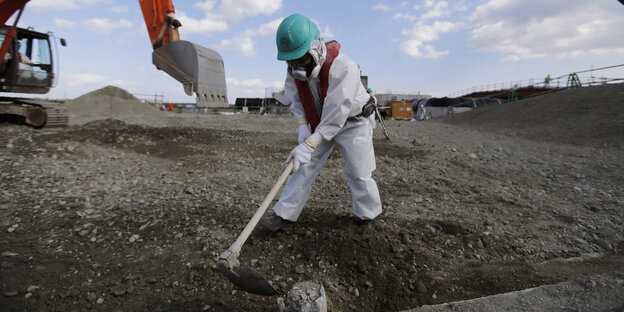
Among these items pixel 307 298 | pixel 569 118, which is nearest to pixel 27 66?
pixel 307 298

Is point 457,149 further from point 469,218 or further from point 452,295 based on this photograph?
point 452,295

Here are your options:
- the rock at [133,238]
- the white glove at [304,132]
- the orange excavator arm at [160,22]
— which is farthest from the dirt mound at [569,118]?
the rock at [133,238]

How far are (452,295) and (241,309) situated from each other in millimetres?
1274

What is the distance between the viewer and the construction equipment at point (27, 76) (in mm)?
7934

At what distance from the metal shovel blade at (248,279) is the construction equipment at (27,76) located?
8903 mm

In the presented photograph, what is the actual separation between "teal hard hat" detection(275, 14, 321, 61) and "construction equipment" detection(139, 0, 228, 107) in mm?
2595

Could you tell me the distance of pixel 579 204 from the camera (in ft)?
12.0

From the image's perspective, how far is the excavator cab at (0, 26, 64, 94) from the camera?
800 cm

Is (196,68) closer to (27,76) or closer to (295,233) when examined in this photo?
(295,233)

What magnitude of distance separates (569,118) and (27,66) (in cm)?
1604

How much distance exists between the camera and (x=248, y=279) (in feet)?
5.98

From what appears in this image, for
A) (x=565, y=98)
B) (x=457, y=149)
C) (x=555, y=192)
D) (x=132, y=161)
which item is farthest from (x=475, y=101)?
(x=132, y=161)

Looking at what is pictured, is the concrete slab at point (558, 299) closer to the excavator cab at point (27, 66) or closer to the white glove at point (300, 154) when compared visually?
the white glove at point (300, 154)

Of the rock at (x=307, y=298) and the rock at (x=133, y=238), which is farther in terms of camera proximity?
the rock at (x=133, y=238)
